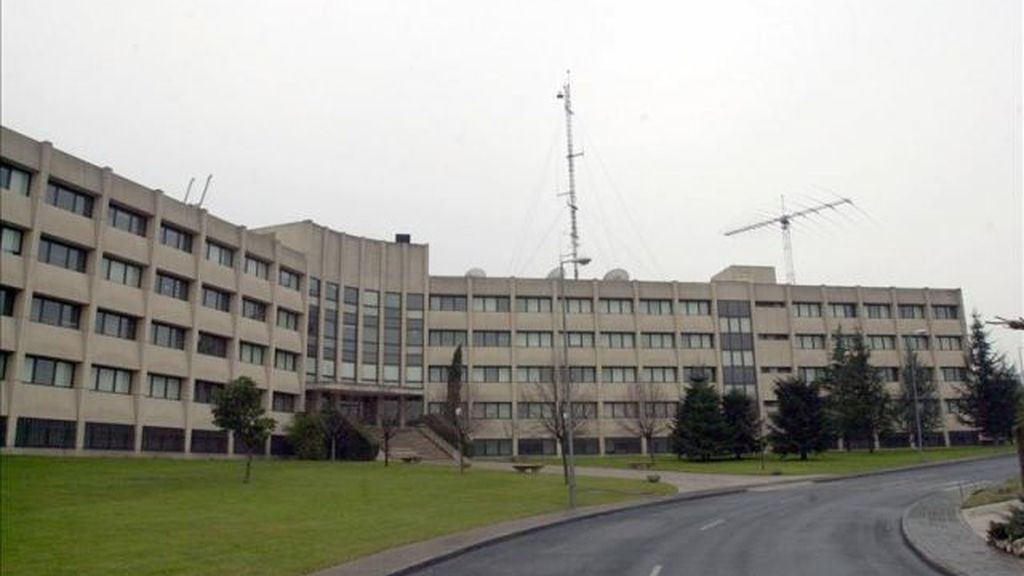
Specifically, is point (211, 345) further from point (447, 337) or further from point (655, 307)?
point (655, 307)

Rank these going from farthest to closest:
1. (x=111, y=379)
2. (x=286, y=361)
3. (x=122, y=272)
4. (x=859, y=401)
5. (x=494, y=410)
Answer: (x=494, y=410) → (x=859, y=401) → (x=286, y=361) → (x=122, y=272) → (x=111, y=379)

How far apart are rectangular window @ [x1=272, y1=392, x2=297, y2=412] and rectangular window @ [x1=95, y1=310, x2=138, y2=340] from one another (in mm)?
14046

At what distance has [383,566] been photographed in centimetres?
1524

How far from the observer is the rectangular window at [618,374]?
74562mm

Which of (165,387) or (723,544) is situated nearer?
(723,544)

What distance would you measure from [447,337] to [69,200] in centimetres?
3548

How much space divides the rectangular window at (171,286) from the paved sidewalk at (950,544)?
140 feet

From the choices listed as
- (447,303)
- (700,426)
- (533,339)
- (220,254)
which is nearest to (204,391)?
(220,254)

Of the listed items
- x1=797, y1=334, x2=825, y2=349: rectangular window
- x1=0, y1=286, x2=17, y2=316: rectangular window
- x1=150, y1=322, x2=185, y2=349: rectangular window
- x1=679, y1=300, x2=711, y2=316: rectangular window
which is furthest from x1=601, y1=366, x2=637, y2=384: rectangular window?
x1=0, y1=286, x2=17, y2=316: rectangular window

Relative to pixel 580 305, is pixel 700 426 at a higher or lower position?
lower

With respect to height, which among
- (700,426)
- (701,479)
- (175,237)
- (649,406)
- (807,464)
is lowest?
(701,479)

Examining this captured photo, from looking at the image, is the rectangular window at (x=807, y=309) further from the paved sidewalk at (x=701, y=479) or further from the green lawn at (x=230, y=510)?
the green lawn at (x=230, y=510)

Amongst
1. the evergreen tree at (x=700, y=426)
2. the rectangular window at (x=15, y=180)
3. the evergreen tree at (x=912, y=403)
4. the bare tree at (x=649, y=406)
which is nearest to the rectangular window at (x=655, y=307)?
the bare tree at (x=649, y=406)

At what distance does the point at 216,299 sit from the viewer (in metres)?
55.2
